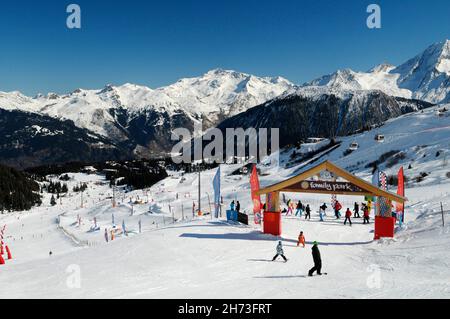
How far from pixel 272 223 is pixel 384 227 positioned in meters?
6.72

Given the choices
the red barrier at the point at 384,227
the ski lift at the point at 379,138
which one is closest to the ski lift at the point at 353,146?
the ski lift at the point at 379,138

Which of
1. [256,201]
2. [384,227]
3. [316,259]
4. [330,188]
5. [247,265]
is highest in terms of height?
[330,188]

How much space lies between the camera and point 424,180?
5159cm

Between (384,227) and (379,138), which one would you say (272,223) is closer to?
(384,227)

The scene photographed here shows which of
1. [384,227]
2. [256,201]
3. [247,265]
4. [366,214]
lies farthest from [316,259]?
[366,214]

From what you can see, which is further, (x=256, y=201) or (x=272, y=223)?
(x=256, y=201)

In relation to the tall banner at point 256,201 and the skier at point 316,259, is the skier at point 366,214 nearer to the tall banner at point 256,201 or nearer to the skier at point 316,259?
the tall banner at point 256,201

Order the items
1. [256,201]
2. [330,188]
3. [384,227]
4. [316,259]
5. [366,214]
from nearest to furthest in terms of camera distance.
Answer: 1. [316,259]
2. [384,227]
3. [330,188]
4. [256,201]
5. [366,214]

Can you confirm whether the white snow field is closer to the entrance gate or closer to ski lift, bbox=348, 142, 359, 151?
the entrance gate

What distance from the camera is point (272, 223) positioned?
26.8 metres

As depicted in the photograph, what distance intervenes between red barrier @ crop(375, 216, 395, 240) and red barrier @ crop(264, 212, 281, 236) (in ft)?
19.4
